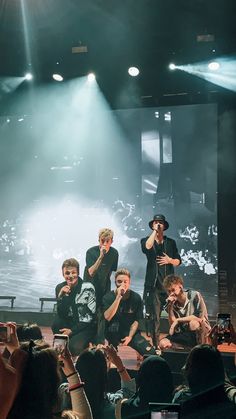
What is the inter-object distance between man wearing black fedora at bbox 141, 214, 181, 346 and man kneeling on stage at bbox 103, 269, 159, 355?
1.74ft

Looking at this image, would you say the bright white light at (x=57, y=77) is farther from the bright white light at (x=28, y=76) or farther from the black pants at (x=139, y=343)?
the black pants at (x=139, y=343)

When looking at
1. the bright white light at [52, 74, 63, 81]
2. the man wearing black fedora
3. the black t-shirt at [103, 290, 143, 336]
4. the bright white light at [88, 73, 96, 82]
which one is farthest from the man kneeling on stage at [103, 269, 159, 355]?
the bright white light at [52, 74, 63, 81]


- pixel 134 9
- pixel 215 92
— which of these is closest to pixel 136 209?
pixel 215 92

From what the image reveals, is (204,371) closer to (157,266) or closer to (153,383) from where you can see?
(153,383)

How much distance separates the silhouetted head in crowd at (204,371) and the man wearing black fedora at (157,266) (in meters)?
4.03

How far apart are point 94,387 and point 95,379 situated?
0.03 m

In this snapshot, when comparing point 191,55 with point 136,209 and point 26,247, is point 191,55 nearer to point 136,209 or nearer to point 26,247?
point 136,209

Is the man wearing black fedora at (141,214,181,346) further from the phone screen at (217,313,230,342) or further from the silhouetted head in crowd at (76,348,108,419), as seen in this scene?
the silhouetted head in crowd at (76,348,108,419)

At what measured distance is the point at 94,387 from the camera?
91.7 inches

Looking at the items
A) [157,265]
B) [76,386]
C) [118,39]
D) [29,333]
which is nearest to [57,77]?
[118,39]

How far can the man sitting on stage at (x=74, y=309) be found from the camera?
562cm

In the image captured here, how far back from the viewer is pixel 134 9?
6.25 meters

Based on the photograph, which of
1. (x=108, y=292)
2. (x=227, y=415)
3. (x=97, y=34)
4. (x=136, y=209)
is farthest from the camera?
(x=136, y=209)

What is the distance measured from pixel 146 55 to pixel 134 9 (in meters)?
1.03
